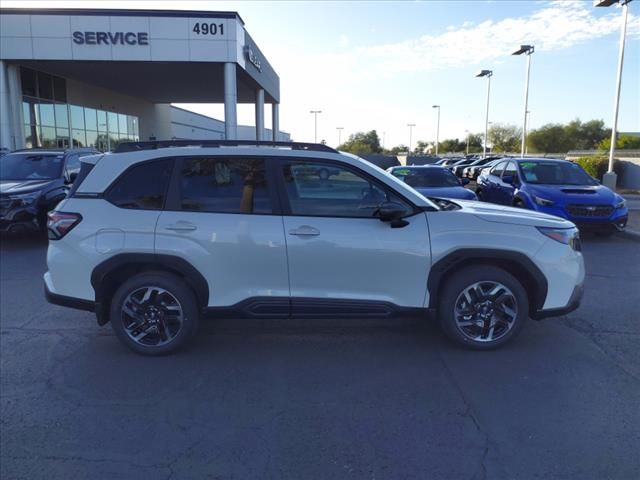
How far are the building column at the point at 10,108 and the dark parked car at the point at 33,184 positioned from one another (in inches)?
519

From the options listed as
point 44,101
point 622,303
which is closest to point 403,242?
point 622,303

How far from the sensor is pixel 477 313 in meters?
4.18

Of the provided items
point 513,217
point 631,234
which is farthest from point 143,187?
point 631,234

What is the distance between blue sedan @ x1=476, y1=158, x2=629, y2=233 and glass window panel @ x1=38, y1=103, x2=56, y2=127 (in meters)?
23.2

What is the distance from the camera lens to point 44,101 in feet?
82.2

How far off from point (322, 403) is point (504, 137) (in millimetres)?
86202

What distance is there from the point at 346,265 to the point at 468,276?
106cm

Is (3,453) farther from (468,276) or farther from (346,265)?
(468,276)

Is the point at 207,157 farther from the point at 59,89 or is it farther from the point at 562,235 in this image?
the point at 59,89

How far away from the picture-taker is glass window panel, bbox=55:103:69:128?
26.5 meters

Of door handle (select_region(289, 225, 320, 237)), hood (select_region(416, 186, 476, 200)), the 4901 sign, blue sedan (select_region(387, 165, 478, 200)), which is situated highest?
the 4901 sign

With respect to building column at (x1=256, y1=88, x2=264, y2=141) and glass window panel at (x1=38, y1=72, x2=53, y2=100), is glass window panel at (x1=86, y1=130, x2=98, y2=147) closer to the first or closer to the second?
glass window panel at (x1=38, y1=72, x2=53, y2=100)

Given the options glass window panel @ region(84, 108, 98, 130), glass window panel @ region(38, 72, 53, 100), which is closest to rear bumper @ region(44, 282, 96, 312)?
glass window panel @ region(38, 72, 53, 100)

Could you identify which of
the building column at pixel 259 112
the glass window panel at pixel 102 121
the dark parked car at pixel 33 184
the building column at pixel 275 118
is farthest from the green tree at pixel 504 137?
the dark parked car at pixel 33 184
